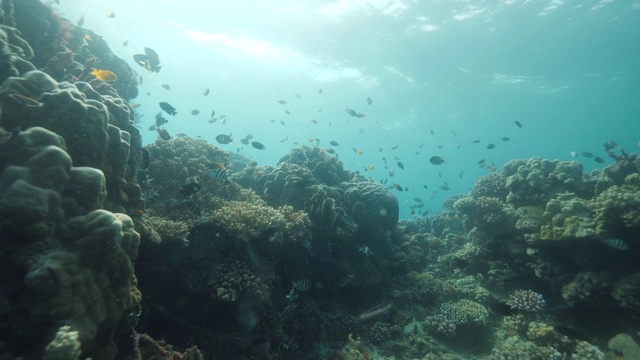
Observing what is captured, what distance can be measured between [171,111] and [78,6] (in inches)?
1162

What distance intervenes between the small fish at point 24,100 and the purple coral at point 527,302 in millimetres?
11987

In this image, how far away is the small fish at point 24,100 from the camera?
16.1 ft

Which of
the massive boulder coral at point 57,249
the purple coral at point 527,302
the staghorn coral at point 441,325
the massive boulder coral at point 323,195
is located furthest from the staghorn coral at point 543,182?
the massive boulder coral at point 57,249

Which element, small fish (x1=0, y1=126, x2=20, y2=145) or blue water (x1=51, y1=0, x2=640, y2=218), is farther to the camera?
blue water (x1=51, y1=0, x2=640, y2=218)

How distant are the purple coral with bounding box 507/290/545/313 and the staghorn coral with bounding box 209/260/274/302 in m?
7.18

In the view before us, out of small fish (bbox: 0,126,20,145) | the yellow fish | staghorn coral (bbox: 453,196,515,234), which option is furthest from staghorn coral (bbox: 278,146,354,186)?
small fish (bbox: 0,126,20,145)

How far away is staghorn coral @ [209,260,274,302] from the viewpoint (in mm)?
6734

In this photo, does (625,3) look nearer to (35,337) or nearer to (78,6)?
(35,337)

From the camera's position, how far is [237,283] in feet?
22.7

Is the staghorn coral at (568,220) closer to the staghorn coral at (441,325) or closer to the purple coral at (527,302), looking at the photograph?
the purple coral at (527,302)

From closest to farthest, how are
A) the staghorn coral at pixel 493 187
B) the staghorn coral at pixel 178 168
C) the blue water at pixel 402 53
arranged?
the staghorn coral at pixel 178 168 → the staghorn coral at pixel 493 187 → the blue water at pixel 402 53

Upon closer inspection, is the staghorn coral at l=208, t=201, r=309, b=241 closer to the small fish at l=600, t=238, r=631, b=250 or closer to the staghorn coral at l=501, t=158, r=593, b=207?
the small fish at l=600, t=238, r=631, b=250

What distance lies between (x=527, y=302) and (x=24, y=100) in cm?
1230

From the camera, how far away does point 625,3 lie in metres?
21.8
